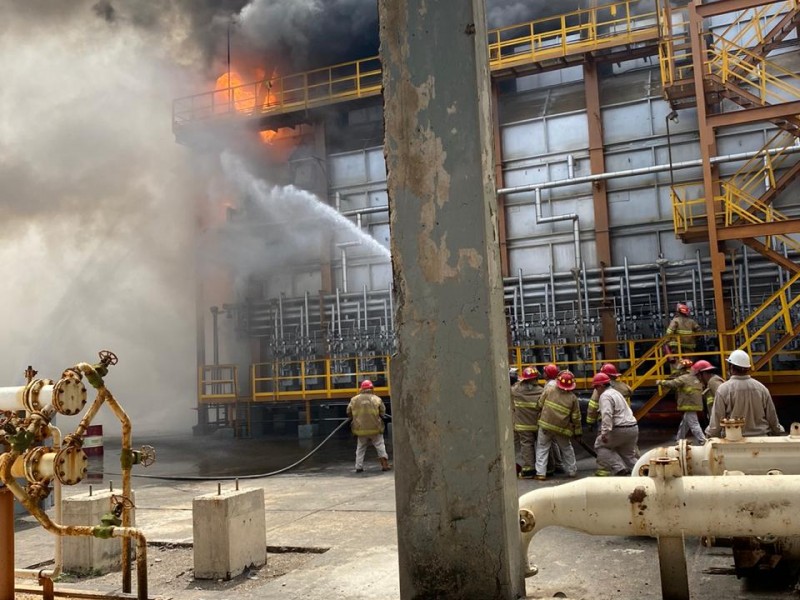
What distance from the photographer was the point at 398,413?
3158 mm

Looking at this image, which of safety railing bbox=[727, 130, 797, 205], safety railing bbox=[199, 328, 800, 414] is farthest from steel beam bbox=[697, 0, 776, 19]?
safety railing bbox=[199, 328, 800, 414]

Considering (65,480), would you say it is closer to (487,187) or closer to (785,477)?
(487,187)

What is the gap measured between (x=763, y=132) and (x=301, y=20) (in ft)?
46.4

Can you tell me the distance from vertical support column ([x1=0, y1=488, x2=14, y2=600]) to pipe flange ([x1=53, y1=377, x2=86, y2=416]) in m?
0.54

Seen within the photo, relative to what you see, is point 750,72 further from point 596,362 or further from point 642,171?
point 596,362

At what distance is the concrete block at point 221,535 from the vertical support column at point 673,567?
3.09 metres

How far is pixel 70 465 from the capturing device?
378cm

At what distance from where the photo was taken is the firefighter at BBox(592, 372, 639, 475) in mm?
7348

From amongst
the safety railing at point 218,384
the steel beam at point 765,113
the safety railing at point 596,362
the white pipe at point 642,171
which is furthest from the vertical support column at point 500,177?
the safety railing at point 218,384

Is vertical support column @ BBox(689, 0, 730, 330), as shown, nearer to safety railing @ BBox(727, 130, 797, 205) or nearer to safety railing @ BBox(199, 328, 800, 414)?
safety railing @ BBox(199, 328, 800, 414)

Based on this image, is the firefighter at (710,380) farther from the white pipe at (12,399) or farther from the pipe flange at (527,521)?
the white pipe at (12,399)

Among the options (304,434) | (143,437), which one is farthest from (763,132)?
(143,437)

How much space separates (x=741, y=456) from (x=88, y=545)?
489 cm

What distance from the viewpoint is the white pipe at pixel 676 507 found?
3303 millimetres
